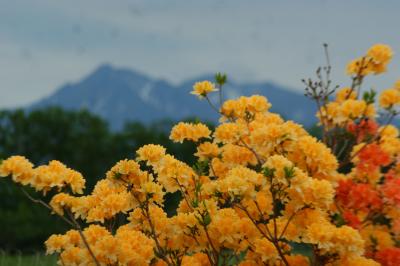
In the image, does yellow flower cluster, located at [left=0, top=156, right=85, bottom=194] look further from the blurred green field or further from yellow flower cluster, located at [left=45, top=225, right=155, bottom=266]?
the blurred green field

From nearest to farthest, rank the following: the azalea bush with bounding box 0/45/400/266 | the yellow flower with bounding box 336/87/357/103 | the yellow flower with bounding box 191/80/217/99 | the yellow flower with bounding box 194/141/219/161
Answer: the azalea bush with bounding box 0/45/400/266 < the yellow flower with bounding box 194/141/219/161 < the yellow flower with bounding box 191/80/217/99 < the yellow flower with bounding box 336/87/357/103

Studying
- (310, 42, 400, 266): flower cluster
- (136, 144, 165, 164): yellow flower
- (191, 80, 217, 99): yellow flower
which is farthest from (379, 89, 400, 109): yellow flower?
(136, 144, 165, 164): yellow flower

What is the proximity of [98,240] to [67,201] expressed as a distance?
1.40ft

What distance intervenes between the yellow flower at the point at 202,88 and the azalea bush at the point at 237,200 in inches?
0.4

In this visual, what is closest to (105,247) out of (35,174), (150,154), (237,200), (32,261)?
(35,174)

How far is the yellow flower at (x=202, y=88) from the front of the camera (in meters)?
6.00

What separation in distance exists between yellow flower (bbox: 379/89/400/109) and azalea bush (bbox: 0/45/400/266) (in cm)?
2

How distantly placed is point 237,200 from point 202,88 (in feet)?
6.20

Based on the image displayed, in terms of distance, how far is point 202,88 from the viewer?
19.7 feet

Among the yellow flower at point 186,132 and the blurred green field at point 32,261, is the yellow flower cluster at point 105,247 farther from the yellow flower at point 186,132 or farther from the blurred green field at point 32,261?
the blurred green field at point 32,261

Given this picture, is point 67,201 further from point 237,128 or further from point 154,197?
point 237,128

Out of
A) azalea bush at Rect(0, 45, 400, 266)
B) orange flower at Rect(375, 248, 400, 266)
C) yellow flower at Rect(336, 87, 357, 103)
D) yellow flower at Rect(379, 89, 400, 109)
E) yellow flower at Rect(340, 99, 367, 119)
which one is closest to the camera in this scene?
azalea bush at Rect(0, 45, 400, 266)

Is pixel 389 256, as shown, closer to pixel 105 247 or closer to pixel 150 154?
pixel 150 154

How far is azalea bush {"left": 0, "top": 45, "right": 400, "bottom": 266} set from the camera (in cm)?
429
